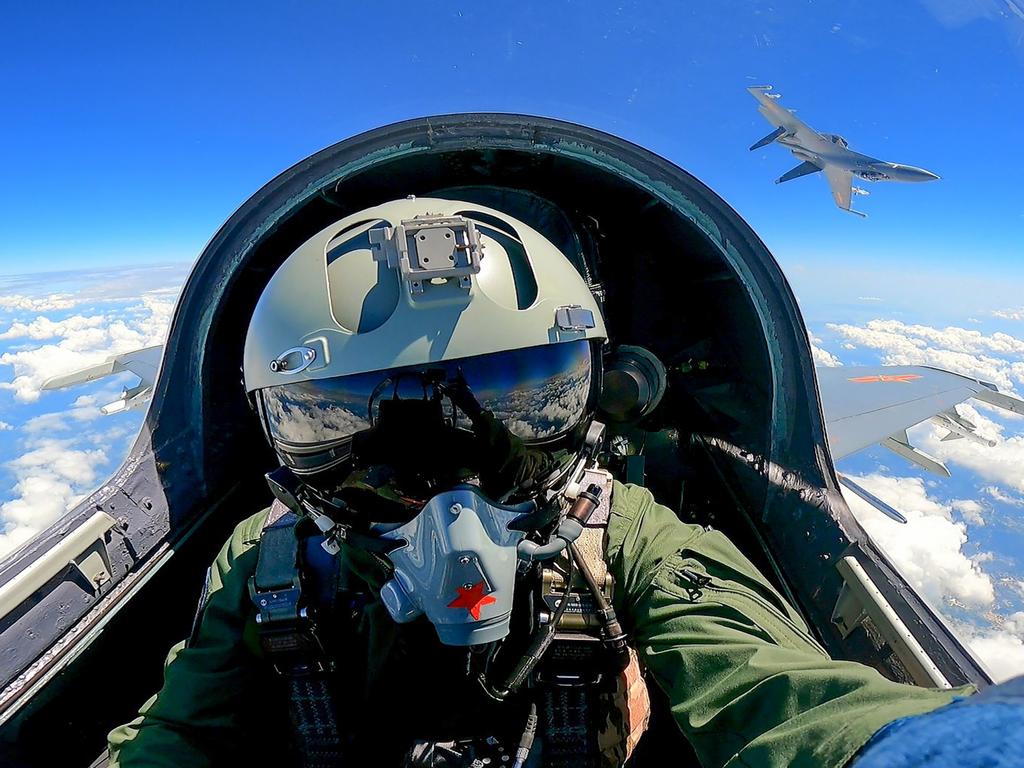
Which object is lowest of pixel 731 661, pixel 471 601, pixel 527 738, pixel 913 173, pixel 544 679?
pixel 527 738

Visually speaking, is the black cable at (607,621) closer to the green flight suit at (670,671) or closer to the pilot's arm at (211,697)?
the green flight suit at (670,671)

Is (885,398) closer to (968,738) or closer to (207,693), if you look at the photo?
(968,738)

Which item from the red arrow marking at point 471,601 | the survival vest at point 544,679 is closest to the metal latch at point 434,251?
the red arrow marking at point 471,601

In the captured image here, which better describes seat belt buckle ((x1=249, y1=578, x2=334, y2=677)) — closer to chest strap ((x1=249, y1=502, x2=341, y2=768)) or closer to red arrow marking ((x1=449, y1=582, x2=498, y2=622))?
chest strap ((x1=249, y1=502, x2=341, y2=768))

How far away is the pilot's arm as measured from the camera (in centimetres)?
115

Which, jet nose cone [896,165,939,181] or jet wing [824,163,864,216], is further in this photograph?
jet wing [824,163,864,216]

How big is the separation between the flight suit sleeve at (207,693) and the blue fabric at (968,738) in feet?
4.51

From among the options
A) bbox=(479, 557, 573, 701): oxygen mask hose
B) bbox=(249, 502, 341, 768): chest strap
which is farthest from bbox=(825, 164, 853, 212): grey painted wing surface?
bbox=(249, 502, 341, 768): chest strap

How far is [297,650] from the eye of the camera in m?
1.28

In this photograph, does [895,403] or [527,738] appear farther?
[895,403]

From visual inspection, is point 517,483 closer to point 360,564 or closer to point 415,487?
point 415,487

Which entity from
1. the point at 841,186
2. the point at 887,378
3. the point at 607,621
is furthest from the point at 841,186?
the point at 607,621

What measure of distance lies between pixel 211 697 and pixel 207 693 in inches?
0.6

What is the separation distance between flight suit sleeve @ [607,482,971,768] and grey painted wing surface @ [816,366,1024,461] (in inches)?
100
